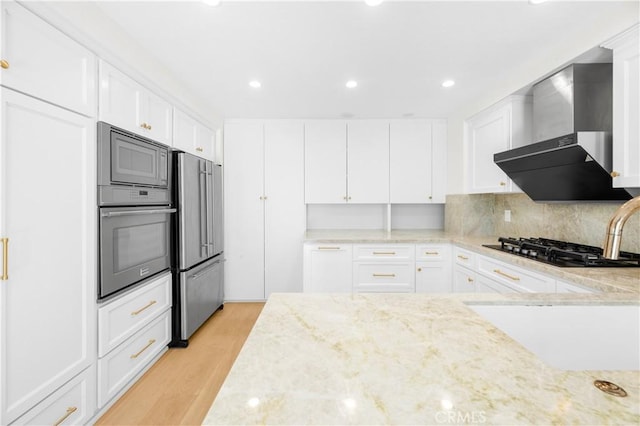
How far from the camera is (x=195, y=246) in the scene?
2.73 m

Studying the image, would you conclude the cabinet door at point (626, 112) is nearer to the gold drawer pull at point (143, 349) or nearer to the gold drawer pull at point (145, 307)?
the gold drawer pull at point (145, 307)

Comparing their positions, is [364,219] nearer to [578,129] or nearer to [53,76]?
[578,129]

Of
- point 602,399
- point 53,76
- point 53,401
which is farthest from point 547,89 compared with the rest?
point 53,401

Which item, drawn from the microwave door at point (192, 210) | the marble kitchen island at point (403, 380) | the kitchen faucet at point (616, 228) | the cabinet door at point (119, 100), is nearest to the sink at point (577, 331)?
the marble kitchen island at point (403, 380)

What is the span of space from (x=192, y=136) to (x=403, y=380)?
290 cm

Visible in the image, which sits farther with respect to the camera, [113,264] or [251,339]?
[113,264]

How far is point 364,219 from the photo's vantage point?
3.96 metres

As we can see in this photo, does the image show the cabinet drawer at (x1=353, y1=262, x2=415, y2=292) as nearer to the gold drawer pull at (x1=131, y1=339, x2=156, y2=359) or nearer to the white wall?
the white wall

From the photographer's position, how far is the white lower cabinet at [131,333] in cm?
173

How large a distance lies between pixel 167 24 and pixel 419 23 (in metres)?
1.51

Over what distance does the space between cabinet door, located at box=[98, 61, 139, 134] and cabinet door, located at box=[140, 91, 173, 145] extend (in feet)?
0.27

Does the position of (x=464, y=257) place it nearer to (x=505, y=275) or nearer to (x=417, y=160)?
(x=505, y=275)

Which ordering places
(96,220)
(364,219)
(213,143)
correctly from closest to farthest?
(96,220) < (213,143) < (364,219)

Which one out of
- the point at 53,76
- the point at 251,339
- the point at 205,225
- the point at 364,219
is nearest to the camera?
the point at 251,339
